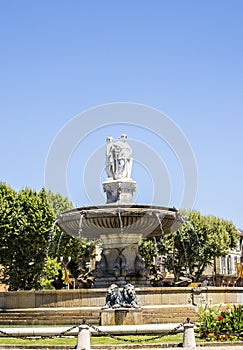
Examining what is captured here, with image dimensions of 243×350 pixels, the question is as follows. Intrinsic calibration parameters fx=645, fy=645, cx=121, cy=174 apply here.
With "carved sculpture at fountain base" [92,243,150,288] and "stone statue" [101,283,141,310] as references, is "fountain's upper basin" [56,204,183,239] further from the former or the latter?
"stone statue" [101,283,141,310]

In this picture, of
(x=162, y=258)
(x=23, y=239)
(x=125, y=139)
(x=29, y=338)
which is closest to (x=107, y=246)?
(x=125, y=139)

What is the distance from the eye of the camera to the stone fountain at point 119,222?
24.0 meters

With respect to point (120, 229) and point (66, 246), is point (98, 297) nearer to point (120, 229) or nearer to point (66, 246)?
point (120, 229)

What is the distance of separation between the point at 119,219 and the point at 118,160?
3204mm

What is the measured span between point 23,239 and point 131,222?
17.1 metres

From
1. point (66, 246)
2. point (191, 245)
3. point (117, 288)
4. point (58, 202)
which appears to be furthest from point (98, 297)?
point (191, 245)

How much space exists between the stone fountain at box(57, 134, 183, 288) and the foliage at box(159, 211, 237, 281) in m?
23.4

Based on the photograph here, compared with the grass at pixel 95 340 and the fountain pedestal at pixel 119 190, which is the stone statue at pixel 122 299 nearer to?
the grass at pixel 95 340

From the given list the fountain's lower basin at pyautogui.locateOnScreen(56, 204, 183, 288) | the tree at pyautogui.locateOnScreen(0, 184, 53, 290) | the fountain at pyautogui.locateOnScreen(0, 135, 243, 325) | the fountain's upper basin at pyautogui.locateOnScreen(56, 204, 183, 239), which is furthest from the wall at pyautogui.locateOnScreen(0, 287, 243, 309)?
the tree at pyautogui.locateOnScreen(0, 184, 53, 290)

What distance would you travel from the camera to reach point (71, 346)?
14.5m

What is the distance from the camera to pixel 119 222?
24172 millimetres

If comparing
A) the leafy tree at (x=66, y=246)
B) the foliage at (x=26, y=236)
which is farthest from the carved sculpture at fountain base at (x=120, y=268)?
the leafy tree at (x=66, y=246)

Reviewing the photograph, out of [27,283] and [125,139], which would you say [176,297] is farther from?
[27,283]

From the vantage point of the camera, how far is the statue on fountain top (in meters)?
26.3
